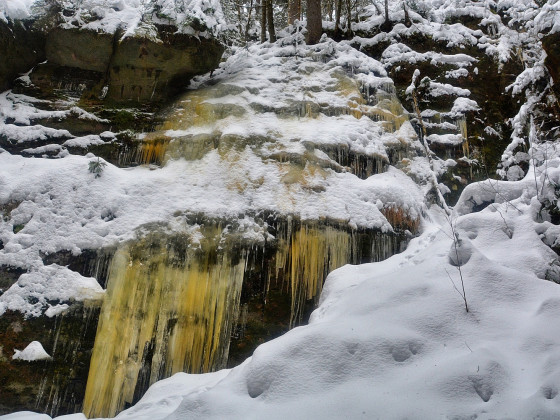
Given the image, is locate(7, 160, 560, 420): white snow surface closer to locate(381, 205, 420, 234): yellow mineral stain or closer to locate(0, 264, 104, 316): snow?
locate(0, 264, 104, 316): snow

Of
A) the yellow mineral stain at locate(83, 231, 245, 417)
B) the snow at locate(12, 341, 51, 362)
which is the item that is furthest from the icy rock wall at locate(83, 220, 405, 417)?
the snow at locate(12, 341, 51, 362)

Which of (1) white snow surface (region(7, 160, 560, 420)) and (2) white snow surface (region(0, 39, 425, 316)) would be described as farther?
(2) white snow surface (region(0, 39, 425, 316))

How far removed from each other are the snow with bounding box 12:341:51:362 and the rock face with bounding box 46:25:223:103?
4.30 metres

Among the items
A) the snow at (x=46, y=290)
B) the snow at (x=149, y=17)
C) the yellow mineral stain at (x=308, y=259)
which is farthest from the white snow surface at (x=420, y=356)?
the snow at (x=149, y=17)

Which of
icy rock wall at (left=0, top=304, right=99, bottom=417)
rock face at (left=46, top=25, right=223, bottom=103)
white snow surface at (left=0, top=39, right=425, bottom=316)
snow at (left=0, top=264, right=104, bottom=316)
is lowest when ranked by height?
icy rock wall at (left=0, top=304, right=99, bottom=417)

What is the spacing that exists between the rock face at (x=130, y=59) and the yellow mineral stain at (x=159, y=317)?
11.5 ft

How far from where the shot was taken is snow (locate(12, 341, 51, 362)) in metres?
4.65

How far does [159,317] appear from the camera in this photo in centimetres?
487

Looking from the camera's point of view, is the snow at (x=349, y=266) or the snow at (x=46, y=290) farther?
the snow at (x=46, y=290)

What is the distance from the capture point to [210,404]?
2436 millimetres

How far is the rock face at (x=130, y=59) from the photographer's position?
7.35 meters

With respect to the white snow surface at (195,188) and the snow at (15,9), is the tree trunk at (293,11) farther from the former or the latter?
the snow at (15,9)

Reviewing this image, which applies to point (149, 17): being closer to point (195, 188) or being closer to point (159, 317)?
point (195, 188)

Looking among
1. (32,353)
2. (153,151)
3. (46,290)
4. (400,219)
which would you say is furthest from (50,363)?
(400,219)
